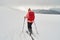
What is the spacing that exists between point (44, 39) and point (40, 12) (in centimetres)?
316

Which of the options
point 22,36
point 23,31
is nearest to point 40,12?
point 23,31

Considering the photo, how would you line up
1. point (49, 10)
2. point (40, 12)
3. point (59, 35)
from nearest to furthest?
1. point (59, 35)
2. point (40, 12)
3. point (49, 10)

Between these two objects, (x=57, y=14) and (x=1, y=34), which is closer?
(x=1, y=34)

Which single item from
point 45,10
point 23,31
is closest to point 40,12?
point 45,10

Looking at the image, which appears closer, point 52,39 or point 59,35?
point 52,39

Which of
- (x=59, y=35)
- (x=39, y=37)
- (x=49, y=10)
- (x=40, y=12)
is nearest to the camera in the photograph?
(x=39, y=37)

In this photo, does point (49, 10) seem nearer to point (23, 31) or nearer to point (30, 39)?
point (23, 31)

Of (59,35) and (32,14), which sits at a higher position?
(32,14)

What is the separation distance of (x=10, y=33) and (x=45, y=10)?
3.37 metres

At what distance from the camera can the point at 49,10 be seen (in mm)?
6066

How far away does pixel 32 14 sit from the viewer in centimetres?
277

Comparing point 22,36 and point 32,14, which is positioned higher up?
point 32,14

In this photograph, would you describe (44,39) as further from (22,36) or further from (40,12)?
(40,12)

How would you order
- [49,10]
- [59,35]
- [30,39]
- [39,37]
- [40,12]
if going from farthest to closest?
1. [49,10]
2. [40,12]
3. [59,35]
4. [39,37]
5. [30,39]
